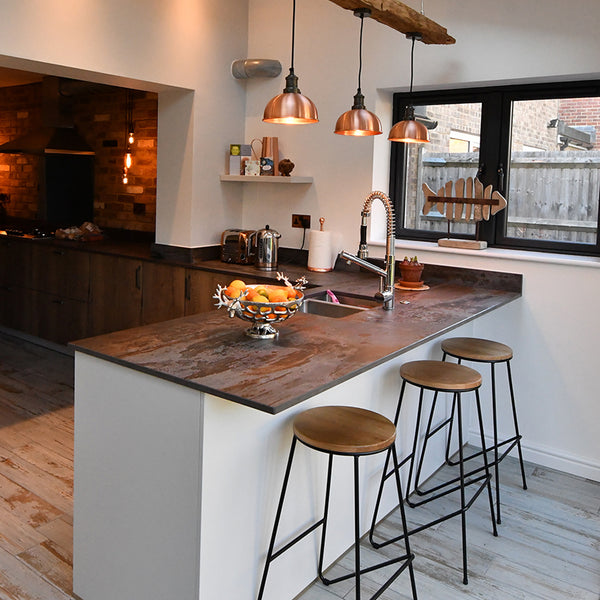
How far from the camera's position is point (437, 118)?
4059mm

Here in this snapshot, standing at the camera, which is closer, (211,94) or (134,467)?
(134,467)

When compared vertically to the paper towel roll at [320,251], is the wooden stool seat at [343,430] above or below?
below

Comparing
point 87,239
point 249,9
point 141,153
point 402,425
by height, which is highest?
point 249,9

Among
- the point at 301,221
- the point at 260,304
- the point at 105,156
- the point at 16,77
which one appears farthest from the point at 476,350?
the point at 16,77

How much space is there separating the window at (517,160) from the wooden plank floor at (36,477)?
2.47 meters

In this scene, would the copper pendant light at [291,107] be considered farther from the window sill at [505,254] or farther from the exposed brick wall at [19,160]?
the exposed brick wall at [19,160]

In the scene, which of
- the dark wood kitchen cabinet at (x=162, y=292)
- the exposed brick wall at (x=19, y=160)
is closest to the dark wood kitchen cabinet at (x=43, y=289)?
the dark wood kitchen cabinet at (x=162, y=292)

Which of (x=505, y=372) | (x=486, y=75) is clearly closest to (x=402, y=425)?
(x=505, y=372)

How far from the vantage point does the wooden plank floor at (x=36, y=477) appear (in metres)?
2.47

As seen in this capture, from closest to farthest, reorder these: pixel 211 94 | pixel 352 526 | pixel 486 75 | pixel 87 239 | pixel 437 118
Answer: pixel 352 526, pixel 486 75, pixel 437 118, pixel 211 94, pixel 87 239

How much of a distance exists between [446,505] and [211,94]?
2.90 meters

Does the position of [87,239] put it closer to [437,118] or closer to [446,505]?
[437,118]

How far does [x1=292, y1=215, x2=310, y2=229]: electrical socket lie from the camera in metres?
4.43

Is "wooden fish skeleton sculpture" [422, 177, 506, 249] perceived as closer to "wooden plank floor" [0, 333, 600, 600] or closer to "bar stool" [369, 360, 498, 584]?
"bar stool" [369, 360, 498, 584]
